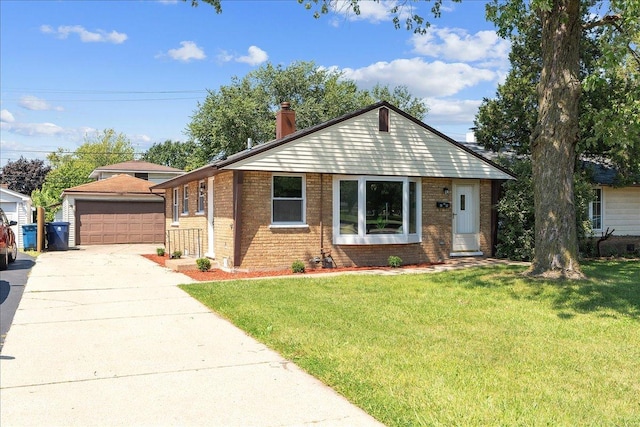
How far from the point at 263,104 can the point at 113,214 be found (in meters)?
14.6

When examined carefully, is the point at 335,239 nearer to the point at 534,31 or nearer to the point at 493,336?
the point at 493,336

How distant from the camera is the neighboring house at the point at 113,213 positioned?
26.7 metres

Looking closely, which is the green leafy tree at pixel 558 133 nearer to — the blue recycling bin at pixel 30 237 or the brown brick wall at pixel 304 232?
the brown brick wall at pixel 304 232

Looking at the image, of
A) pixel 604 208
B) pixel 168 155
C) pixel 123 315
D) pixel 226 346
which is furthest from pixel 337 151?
pixel 168 155

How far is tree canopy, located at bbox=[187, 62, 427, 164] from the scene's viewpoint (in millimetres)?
35031

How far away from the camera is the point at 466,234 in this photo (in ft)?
54.6

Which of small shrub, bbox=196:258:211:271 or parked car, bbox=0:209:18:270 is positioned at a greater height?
parked car, bbox=0:209:18:270

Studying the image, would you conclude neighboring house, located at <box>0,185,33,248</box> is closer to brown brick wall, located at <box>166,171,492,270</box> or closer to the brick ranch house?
the brick ranch house

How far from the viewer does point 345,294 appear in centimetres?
998

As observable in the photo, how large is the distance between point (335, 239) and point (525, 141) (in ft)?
30.1

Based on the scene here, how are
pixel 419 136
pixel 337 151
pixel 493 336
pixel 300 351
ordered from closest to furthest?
pixel 300 351 → pixel 493 336 → pixel 337 151 → pixel 419 136

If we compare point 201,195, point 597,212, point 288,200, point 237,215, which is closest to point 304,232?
point 288,200

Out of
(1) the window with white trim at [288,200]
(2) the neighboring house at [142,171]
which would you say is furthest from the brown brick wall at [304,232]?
(2) the neighboring house at [142,171]

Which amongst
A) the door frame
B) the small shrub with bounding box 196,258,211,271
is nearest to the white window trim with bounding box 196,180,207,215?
the small shrub with bounding box 196,258,211,271
